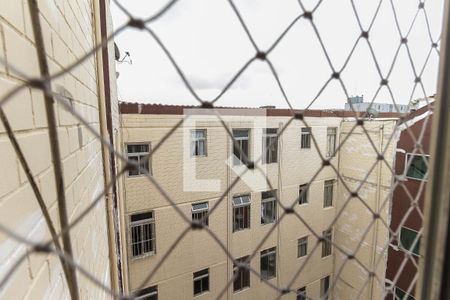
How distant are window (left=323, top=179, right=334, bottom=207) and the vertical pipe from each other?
4.83 m

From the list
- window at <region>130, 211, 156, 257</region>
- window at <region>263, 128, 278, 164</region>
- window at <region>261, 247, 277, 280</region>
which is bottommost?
window at <region>261, 247, 277, 280</region>

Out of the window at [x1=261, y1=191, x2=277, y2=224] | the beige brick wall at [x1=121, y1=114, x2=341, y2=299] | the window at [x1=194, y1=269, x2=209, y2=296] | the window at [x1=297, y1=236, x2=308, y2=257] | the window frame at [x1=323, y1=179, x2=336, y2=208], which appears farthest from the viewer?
the window frame at [x1=323, y1=179, x2=336, y2=208]

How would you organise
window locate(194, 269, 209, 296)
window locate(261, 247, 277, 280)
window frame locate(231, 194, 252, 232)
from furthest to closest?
window locate(261, 247, 277, 280)
window frame locate(231, 194, 252, 232)
window locate(194, 269, 209, 296)

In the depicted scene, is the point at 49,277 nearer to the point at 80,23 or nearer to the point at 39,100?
the point at 39,100

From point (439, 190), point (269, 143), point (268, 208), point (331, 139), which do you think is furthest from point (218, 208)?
point (439, 190)

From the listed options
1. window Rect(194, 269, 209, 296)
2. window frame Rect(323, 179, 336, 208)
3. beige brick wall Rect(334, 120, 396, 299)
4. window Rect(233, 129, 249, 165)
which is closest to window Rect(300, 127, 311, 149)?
beige brick wall Rect(334, 120, 396, 299)

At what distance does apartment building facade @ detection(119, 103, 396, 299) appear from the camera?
333cm

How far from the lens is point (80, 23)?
2.82 ft

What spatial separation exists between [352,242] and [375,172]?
54.8 inches

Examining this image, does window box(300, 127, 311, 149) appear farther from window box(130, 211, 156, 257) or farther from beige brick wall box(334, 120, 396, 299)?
window box(130, 211, 156, 257)

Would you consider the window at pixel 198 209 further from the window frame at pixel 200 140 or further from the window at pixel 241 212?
the window frame at pixel 200 140

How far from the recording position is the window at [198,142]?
357cm

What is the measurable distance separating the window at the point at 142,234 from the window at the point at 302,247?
2.58 meters

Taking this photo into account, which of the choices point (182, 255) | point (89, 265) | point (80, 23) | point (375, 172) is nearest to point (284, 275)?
point (182, 255)
